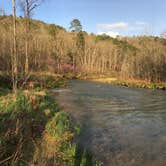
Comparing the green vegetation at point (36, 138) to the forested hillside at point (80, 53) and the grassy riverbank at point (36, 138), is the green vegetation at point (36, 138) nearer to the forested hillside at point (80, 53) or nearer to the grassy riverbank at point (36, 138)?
the grassy riverbank at point (36, 138)

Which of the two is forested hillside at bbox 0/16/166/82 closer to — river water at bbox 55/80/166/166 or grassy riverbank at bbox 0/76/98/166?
river water at bbox 55/80/166/166

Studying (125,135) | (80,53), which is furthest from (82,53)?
(125,135)

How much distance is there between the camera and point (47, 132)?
6.78 m

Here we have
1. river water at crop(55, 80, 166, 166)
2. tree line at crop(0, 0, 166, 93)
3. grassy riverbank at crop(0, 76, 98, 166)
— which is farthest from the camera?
tree line at crop(0, 0, 166, 93)

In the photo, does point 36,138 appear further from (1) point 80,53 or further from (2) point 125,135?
(1) point 80,53

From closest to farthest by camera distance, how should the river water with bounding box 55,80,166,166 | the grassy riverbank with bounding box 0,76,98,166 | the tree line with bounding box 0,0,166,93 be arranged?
the grassy riverbank with bounding box 0,76,98,166, the river water with bounding box 55,80,166,166, the tree line with bounding box 0,0,166,93

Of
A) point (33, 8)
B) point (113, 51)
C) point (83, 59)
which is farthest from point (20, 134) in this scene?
point (113, 51)

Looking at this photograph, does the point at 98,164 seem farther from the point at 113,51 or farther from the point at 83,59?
the point at 113,51

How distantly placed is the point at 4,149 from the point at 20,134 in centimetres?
Result: 90

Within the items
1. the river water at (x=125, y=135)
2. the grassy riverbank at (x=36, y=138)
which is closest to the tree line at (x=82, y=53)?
the river water at (x=125, y=135)

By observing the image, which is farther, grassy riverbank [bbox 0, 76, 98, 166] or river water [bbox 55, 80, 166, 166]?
river water [bbox 55, 80, 166, 166]

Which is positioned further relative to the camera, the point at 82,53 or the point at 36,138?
the point at 82,53

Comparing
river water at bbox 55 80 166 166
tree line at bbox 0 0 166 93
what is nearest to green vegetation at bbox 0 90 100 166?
river water at bbox 55 80 166 166

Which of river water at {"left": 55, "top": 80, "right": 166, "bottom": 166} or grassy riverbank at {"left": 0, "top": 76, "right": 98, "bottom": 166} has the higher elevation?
grassy riverbank at {"left": 0, "top": 76, "right": 98, "bottom": 166}
